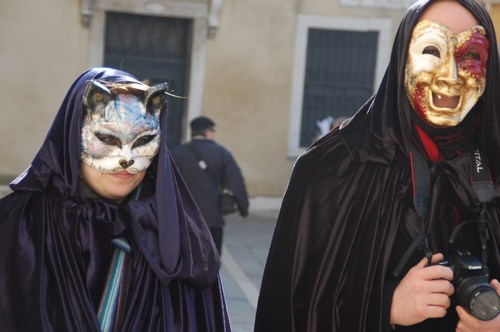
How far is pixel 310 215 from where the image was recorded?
3.62 metres

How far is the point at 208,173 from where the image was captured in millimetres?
8266

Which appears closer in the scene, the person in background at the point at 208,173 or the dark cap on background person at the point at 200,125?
the person in background at the point at 208,173

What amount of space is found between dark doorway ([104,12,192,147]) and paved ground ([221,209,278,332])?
2.22 metres

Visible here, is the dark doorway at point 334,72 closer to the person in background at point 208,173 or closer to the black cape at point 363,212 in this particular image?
the person in background at point 208,173

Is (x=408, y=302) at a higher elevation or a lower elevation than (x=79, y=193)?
lower

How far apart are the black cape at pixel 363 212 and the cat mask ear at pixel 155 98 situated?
21.4 inches

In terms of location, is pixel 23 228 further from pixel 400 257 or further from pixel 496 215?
pixel 496 215

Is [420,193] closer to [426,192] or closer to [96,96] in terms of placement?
[426,192]

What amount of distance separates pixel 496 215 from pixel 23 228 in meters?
1.60

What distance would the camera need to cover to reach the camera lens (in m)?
3.08

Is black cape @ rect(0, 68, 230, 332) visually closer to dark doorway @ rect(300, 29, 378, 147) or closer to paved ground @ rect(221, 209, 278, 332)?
paved ground @ rect(221, 209, 278, 332)

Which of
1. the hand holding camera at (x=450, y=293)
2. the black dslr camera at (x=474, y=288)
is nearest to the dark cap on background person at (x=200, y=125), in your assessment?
the hand holding camera at (x=450, y=293)

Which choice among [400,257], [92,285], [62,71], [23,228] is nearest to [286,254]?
[400,257]

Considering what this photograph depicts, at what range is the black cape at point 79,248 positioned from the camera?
3.36m
